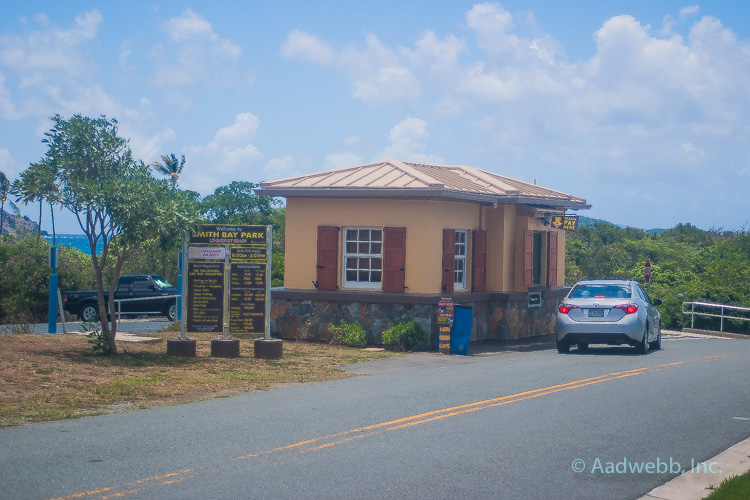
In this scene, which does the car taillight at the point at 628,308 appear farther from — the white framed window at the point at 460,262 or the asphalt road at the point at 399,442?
the white framed window at the point at 460,262

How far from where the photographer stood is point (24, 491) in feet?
20.6

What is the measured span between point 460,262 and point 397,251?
2.43m

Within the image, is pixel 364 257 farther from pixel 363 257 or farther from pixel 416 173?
pixel 416 173

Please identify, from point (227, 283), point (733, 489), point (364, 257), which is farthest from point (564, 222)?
point (733, 489)

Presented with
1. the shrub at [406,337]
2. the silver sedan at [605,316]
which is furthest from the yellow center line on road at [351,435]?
the shrub at [406,337]

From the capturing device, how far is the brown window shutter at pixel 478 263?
21266 mm

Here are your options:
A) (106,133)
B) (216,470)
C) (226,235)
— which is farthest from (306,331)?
(216,470)

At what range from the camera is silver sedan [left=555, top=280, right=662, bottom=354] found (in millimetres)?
17266

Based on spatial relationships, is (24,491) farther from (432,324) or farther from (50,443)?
(432,324)

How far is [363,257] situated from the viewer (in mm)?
19938

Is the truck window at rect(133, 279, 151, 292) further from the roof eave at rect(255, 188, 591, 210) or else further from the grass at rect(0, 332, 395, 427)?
the grass at rect(0, 332, 395, 427)

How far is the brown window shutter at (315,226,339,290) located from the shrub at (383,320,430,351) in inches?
78.3

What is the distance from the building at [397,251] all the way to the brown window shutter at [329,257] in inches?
0.9

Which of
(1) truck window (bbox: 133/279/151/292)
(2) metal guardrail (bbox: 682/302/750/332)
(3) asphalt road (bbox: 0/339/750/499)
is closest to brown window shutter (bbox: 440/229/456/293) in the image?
(3) asphalt road (bbox: 0/339/750/499)
